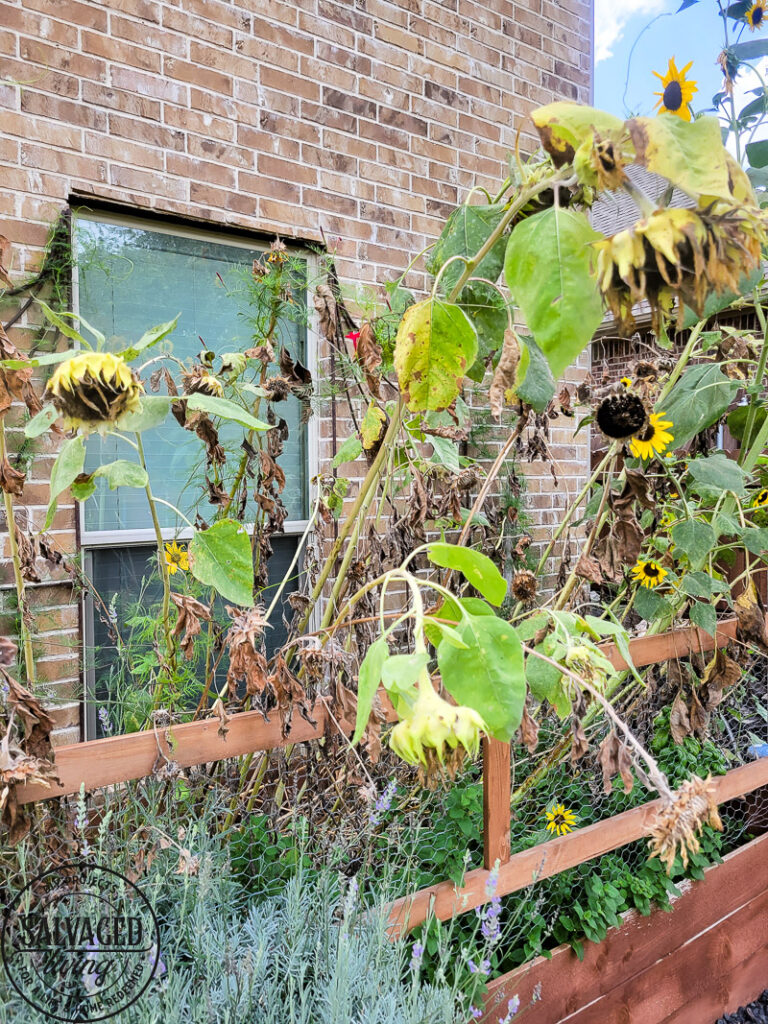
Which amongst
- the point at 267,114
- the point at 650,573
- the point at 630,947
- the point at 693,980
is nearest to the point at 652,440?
the point at 650,573

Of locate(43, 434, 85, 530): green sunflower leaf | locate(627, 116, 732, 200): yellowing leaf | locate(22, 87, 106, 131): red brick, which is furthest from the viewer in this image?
locate(22, 87, 106, 131): red brick

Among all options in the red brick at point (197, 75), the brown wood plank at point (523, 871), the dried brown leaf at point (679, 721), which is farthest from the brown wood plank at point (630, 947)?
the red brick at point (197, 75)

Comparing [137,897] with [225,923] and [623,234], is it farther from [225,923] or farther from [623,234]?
[623,234]

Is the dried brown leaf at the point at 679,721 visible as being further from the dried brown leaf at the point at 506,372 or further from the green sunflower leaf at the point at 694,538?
the dried brown leaf at the point at 506,372

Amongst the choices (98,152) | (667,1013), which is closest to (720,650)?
(667,1013)

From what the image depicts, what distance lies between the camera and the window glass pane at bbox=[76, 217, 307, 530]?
82.5 inches

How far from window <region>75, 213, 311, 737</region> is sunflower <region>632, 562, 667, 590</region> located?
3.38 feet

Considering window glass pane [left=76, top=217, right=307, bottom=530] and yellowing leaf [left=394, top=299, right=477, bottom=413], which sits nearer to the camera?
yellowing leaf [left=394, top=299, right=477, bottom=413]

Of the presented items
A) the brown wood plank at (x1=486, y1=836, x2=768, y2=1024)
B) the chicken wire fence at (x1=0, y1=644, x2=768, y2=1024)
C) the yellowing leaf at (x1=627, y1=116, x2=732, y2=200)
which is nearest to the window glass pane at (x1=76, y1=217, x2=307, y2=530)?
the chicken wire fence at (x1=0, y1=644, x2=768, y2=1024)

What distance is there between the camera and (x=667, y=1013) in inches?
73.0

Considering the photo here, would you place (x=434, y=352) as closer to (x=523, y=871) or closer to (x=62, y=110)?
(x=523, y=871)

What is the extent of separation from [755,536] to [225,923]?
1194mm

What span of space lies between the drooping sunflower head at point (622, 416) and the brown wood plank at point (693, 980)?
137 cm

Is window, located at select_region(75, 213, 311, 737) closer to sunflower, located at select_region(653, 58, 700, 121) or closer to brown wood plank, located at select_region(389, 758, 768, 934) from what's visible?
brown wood plank, located at select_region(389, 758, 768, 934)
